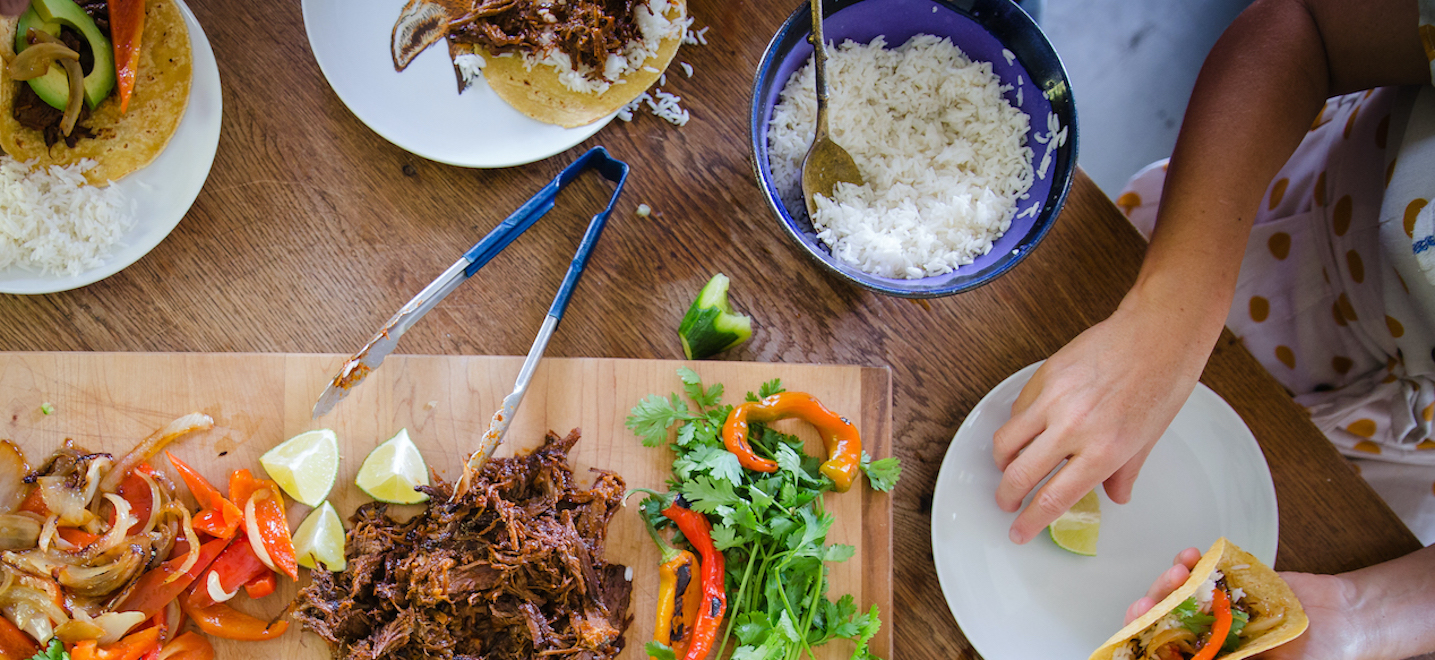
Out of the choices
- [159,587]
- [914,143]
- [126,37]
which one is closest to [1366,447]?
[914,143]

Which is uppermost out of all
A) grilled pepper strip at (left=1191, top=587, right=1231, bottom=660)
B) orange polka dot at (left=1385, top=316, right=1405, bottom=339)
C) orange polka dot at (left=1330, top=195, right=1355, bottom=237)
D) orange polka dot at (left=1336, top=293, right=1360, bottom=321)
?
orange polka dot at (left=1330, top=195, right=1355, bottom=237)

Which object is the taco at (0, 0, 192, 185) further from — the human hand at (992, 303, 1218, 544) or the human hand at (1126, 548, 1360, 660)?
the human hand at (1126, 548, 1360, 660)

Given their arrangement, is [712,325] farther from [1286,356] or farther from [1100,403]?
[1286,356]

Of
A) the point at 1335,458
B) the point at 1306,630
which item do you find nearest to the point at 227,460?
the point at 1306,630

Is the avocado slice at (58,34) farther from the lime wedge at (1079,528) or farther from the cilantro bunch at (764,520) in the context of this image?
the lime wedge at (1079,528)

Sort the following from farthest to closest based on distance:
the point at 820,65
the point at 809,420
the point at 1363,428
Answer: the point at 1363,428, the point at 809,420, the point at 820,65

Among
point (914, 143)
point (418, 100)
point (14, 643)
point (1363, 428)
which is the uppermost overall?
point (914, 143)

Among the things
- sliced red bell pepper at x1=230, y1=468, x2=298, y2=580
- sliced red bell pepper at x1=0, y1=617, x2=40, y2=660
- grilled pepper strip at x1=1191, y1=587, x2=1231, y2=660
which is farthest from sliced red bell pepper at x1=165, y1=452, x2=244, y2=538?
grilled pepper strip at x1=1191, y1=587, x2=1231, y2=660
